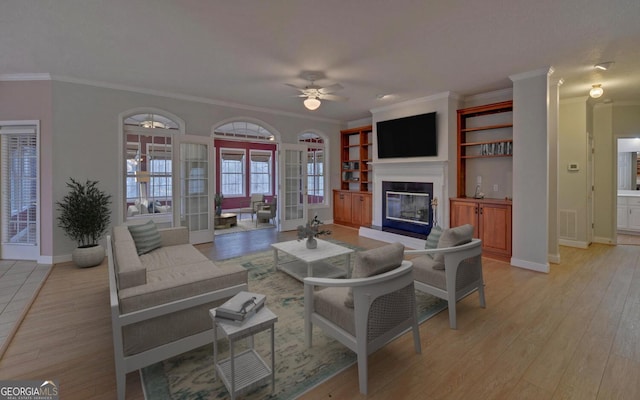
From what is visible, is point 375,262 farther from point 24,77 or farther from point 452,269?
point 24,77

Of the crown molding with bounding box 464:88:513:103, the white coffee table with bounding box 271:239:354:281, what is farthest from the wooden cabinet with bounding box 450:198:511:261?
the white coffee table with bounding box 271:239:354:281

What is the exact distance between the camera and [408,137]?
19.5 feet

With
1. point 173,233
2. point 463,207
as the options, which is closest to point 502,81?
point 463,207

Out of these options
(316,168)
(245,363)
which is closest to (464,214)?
(316,168)

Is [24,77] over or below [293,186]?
over

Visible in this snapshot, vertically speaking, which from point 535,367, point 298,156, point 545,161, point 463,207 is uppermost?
point 298,156

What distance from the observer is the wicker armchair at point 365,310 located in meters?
1.92

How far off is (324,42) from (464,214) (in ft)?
12.2

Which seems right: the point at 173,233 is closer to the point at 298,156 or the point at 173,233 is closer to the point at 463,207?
the point at 298,156

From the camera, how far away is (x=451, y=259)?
8.87 feet

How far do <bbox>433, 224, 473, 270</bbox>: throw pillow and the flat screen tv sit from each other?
9.84ft

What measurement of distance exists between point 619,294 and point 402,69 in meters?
3.80

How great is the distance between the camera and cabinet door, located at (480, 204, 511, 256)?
4.61m

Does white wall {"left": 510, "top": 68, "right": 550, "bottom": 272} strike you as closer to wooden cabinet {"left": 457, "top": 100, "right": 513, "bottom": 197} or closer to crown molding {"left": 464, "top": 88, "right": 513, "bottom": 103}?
wooden cabinet {"left": 457, "top": 100, "right": 513, "bottom": 197}
